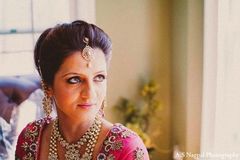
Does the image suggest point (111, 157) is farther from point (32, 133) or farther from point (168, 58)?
point (168, 58)

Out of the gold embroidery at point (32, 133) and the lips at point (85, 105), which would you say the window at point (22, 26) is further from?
the lips at point (85, 105)

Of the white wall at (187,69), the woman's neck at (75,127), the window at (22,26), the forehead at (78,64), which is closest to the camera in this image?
the forehead at (78,64)

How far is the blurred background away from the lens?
184cm

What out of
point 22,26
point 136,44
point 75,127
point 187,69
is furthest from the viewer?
point 136,44

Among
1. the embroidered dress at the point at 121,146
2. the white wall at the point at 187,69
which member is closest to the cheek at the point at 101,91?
the embroidered dress at the point at 121,146

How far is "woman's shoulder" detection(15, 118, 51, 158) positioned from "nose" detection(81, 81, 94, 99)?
10.5 inches

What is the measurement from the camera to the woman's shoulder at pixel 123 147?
95cm

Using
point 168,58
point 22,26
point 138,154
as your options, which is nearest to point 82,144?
point 138,154

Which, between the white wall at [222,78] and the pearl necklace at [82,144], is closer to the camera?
the pearl necklace at [82,144]

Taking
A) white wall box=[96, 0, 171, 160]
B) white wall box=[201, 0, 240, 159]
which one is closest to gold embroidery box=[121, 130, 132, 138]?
white wall box=[201, 0, 240, 159]

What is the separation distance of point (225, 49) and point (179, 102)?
43cm

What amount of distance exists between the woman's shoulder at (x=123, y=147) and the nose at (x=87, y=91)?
0.46ft

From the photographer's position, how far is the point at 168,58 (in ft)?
7.12

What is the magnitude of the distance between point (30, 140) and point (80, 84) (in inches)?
11.7
